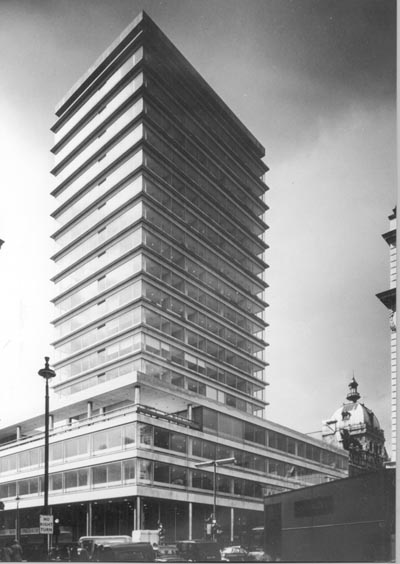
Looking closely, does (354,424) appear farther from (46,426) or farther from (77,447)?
(46,426)

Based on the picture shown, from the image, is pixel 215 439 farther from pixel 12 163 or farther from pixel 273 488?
pixel 12 163

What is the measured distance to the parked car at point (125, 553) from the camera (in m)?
7.38

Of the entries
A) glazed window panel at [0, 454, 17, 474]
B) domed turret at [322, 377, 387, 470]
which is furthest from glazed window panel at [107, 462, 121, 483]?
domed turret at [322, 377, 387, 470]

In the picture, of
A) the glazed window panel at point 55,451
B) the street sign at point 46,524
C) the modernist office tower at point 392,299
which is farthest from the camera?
the glazed window panel at point 55,451

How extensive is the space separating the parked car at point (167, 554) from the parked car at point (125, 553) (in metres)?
→ 0.08

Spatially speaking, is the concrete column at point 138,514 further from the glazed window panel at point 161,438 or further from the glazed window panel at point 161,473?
the glazed window panel at point 161,438

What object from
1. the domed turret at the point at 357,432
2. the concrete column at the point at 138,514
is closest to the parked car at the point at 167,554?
the concrete column at the point at 138,514

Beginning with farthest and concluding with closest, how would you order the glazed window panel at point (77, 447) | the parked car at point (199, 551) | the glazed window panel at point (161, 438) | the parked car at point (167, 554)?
1. the glazed window panel at point (77, 447)
2. the glazed window panel at point (161, 438)
3. the parked car at point (167, 554)
4. the parked car at point (199, 551)

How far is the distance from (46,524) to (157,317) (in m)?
2.95

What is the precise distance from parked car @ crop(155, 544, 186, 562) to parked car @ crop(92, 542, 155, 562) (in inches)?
3.0

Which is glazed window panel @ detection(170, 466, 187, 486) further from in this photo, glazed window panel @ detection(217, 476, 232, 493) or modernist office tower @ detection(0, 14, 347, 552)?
glazed window panel @ detection(217, 476, 232, 493)

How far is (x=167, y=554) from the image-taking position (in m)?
7.27

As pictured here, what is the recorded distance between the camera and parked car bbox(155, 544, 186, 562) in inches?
281

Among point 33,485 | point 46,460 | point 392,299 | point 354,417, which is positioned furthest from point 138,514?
point 392,299
